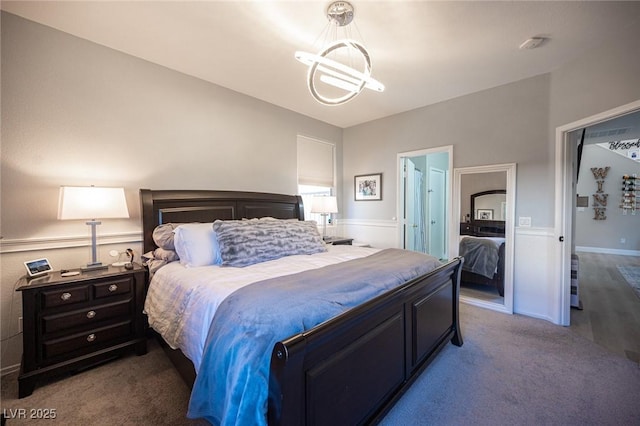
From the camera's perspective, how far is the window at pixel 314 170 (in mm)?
4324

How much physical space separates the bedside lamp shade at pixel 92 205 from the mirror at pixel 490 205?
13.4 feet

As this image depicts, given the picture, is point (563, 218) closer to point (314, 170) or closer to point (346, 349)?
point (346, 349)

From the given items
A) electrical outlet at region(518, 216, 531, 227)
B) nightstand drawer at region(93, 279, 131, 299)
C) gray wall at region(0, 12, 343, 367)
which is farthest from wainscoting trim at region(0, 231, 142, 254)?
electrical outlet at region(518, 216, 531, 227)

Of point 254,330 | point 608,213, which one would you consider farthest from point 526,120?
point 608,213

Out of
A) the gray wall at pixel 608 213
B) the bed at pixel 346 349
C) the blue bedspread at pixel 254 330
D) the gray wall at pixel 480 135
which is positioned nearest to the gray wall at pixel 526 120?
the gray wall at pixel 480 135

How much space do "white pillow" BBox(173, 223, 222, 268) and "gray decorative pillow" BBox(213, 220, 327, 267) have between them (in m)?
0.10

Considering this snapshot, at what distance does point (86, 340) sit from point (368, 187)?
404 cm

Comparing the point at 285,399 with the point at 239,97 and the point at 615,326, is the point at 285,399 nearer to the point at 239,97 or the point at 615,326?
the point at 239,97

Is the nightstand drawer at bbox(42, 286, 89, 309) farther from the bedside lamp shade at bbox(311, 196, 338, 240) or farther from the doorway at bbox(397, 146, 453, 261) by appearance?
the doorway at bbox(397, 146, 453, 261)

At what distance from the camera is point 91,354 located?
2.08 metres

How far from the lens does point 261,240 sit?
2.39 meters

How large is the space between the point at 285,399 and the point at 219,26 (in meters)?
2.68

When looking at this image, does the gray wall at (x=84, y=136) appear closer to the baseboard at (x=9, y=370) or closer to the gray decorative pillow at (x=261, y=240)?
the baseboard at (x=9, y=370)

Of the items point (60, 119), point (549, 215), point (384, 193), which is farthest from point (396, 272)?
point (60, 119)
